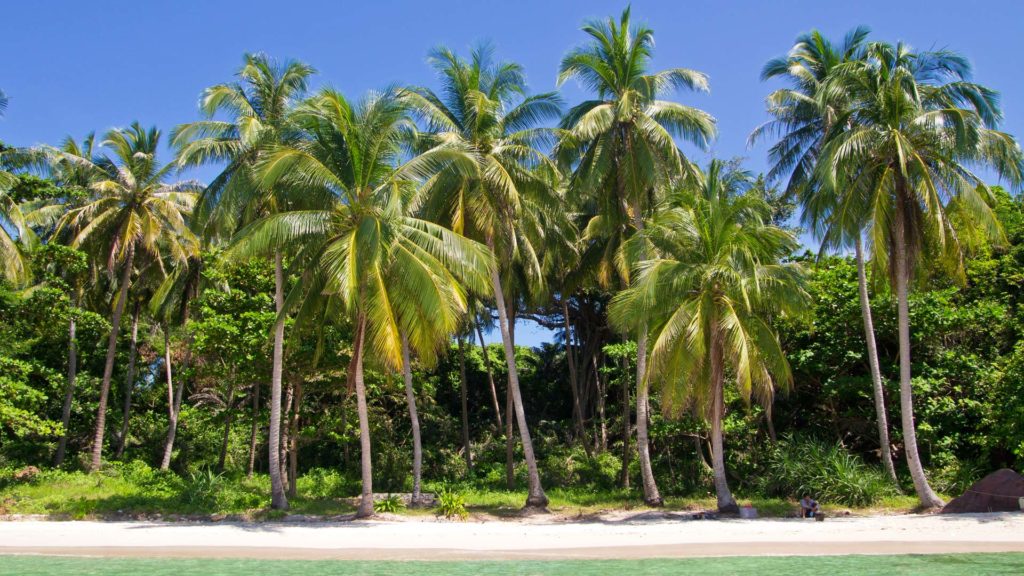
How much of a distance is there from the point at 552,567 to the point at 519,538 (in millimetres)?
2987

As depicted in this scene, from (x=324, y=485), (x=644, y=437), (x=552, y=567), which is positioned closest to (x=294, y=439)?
(x=324, y=485)

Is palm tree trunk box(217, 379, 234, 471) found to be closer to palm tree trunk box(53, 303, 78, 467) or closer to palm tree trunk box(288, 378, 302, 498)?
palm tree trunk box(288, 378, 302, 498)

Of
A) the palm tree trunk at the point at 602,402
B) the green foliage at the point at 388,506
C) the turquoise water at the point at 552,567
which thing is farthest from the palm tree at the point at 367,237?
the palm tree trunk at the point at 602,402

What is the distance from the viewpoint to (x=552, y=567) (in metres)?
11.0

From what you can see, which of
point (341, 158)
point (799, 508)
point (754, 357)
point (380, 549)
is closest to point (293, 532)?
point (380, 549)

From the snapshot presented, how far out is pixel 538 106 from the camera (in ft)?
63.7

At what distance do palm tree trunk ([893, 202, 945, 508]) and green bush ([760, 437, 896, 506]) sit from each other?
3.23ft

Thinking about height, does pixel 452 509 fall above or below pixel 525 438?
below

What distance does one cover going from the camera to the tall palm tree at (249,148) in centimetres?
1666

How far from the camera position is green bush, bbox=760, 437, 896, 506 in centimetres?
1669

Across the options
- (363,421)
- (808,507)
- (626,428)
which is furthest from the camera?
(626,428)

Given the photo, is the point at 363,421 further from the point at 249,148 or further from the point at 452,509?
the point at 249,148

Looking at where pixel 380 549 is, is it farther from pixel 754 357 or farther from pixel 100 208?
Result: pixel 100 208

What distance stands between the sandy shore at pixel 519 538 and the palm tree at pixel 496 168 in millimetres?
4089
